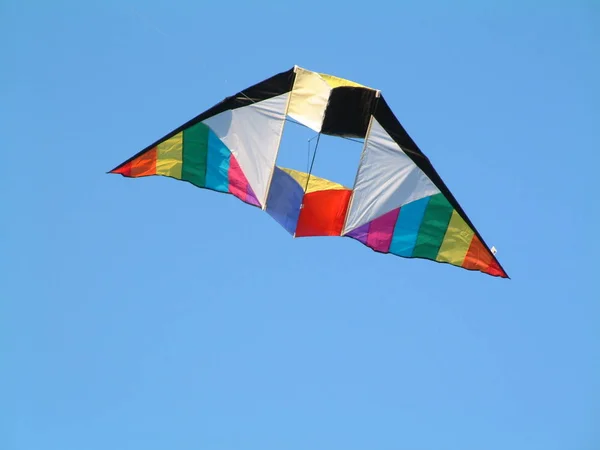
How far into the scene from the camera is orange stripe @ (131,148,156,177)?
16797 mm

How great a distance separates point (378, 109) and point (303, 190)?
1.85 meters

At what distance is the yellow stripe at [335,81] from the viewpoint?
16.1 m

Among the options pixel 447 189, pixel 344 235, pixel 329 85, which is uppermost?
pixel 329 85

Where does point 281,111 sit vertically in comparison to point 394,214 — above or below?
above

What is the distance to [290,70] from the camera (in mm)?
16281

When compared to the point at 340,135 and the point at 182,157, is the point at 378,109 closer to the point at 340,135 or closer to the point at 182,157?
the point at 340,135

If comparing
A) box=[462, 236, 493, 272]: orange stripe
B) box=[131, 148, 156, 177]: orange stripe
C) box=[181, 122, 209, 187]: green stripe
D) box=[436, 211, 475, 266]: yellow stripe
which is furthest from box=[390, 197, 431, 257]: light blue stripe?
box=[131, 148, 156, 177]: orange stripe

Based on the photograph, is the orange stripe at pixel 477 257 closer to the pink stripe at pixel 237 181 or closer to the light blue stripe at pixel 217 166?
the pink stripe at pixel 237 181

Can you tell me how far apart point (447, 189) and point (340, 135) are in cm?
204

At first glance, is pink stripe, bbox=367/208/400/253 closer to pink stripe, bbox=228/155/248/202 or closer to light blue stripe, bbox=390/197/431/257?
light blue stripe, bbox=390/197/431/257

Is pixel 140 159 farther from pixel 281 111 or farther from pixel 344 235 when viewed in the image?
pixel 344 235

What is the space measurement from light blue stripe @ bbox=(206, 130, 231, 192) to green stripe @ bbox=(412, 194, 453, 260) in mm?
3462

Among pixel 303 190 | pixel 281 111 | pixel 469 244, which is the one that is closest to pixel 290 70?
pixel 281 111

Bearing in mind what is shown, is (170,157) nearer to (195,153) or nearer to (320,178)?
(195,153)
